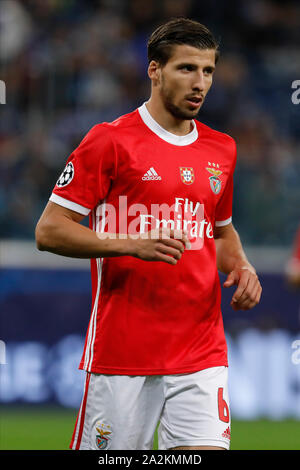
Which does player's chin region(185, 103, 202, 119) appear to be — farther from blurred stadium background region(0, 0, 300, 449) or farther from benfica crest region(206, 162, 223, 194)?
blurred stadium background region(0, 0, 300, 449)

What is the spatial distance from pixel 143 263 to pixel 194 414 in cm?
71

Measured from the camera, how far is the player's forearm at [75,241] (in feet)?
12.3

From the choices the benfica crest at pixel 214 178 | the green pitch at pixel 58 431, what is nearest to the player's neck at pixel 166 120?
the benfica crest at pixel 214 178

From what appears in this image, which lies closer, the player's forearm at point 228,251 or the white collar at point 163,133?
the white collar at point 163,133

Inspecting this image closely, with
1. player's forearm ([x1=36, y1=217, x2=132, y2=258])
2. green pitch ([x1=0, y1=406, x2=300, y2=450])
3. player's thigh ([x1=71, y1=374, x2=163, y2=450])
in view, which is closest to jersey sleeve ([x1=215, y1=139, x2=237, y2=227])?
player's forearm ([x1=36, y1=217, x2=132, y2=258])

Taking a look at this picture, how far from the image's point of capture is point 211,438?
3803 mm

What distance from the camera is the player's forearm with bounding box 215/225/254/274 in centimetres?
431

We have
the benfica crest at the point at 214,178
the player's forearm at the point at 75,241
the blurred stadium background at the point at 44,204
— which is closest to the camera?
the player's forearm at the point at 75,241

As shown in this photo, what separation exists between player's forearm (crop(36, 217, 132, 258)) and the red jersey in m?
0.12

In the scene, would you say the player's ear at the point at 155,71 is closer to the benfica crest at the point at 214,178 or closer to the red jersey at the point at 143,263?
the red jersey at the point at 143,263

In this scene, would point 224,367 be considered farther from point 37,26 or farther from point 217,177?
point 37,26

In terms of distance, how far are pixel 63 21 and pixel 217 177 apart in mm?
7221

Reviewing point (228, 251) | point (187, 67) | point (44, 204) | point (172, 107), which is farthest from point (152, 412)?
point (44, 204)

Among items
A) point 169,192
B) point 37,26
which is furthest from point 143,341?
point 37,26
